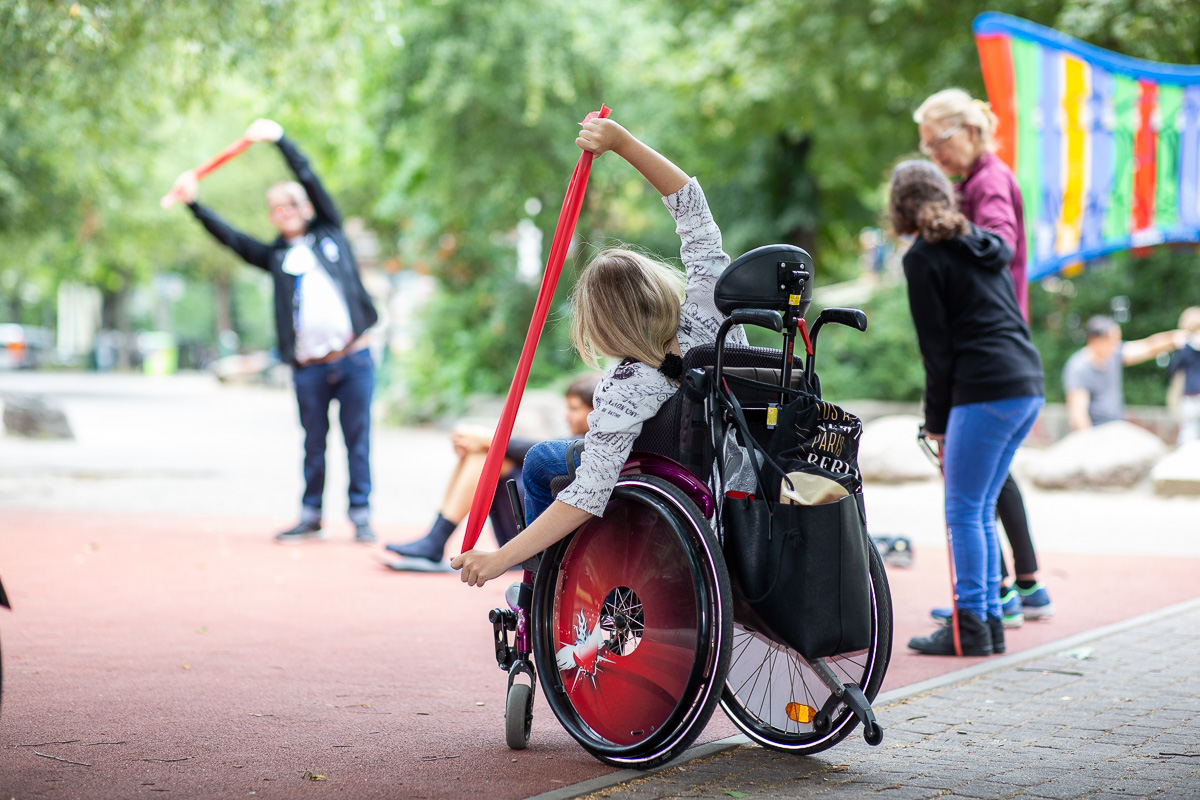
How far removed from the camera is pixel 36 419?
15648mm

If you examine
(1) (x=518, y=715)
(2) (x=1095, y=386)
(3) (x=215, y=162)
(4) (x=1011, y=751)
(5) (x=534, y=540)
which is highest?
(3) (x=215, y=162)

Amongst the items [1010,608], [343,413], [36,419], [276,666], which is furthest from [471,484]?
[36,419]

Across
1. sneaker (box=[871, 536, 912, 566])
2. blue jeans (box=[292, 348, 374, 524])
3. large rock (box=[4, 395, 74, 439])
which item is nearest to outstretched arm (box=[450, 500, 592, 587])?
sneaker (box=[871, 536, 912, 566])

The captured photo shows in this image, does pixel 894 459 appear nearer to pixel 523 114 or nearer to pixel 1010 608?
pixel 1010 608

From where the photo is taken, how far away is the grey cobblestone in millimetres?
3186

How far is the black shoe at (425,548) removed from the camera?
6805mm

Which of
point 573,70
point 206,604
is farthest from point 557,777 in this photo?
point 573,70

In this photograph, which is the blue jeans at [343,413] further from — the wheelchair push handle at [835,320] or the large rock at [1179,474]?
the large rock at [1179,474]

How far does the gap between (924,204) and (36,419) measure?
13572mm

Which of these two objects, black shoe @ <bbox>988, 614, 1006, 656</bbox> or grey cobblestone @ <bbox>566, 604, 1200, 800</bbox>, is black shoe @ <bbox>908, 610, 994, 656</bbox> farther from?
grey cobblestone @ <bbox>566, 604, 1200, 800</bbox>

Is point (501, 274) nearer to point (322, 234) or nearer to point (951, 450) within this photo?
point (322, 234)

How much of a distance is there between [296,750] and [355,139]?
18547mm

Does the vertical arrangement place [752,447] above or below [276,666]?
above

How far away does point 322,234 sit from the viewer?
804 centimetres
